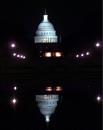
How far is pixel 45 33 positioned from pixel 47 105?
3819 inches

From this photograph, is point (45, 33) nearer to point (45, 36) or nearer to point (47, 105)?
point (45, 36)

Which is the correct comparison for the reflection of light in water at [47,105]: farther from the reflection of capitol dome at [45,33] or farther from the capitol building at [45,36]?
the reflection of capitol dome at [45,33]

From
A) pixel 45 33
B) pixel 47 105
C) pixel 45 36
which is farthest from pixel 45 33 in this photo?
pixel 47 105

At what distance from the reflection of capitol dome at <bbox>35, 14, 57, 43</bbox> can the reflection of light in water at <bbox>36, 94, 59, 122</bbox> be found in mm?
88559

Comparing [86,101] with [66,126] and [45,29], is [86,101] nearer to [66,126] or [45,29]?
[66,126]

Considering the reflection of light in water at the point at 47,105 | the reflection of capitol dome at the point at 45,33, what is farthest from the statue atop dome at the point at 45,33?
the reflection of light in water at the point at 47,105

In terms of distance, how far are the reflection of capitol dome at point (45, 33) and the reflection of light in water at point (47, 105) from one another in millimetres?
88559

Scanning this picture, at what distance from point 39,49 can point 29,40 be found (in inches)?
181

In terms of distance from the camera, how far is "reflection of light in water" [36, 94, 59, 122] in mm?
13576

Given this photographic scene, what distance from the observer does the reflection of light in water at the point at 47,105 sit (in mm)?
13576

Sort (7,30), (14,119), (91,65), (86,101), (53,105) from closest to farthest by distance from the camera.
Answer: (14,119)
(53,105)
(86,101)
(91,65)
(7,30)

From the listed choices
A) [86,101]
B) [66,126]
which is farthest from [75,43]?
[66,126]

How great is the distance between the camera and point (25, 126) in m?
11.5

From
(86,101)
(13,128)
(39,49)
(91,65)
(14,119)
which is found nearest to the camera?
(13,128)
